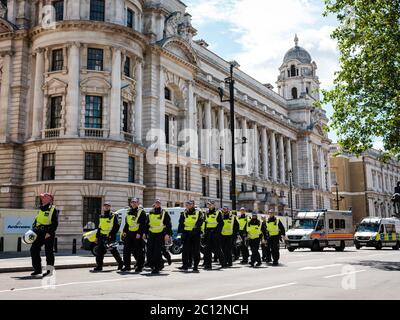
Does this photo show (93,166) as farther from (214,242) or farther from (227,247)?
(214,242)

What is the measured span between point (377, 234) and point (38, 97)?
26.1m

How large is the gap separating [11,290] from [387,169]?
113338mm

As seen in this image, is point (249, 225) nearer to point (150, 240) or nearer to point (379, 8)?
point (150, 240)

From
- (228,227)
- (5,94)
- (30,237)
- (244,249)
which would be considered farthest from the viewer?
(5,94)

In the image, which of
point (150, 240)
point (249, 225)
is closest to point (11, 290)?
point (150, 240)

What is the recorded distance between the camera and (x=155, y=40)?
38844 millimetres

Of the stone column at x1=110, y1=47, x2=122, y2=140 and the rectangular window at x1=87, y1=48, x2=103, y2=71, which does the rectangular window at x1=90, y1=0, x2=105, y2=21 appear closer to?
the rectangular window at x1=87, y1=48, x2=103, y2=71

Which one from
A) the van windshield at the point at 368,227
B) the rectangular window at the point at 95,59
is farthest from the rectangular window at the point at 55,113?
the van windshield at the point at 368,227

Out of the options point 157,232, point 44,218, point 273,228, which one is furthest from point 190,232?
point 44,218

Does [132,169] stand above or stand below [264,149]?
below

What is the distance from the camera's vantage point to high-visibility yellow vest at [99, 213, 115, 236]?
13.3m

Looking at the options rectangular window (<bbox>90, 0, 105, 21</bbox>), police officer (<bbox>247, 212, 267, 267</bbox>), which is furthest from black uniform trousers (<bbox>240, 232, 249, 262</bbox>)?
rectangular window (<bbox>90, 0, 105, 21</bbox>)

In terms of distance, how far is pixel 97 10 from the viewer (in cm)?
3425

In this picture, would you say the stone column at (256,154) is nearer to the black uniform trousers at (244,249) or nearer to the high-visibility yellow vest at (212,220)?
the black uniform trousers at (244,249)
